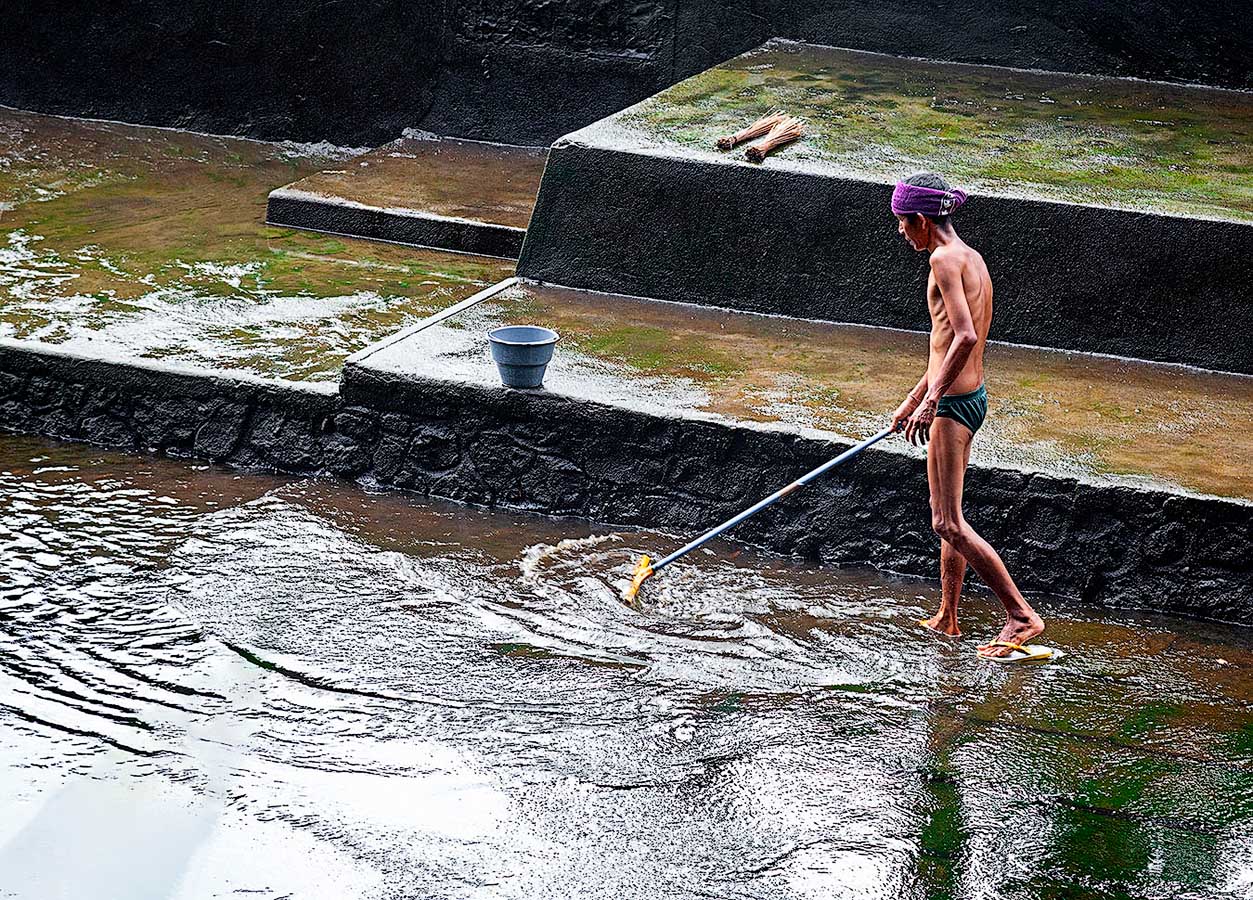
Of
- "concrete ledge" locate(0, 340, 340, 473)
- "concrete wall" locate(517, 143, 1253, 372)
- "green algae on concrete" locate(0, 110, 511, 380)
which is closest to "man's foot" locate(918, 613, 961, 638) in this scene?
"concrete wall" locate(517, 143, 1253, 372)

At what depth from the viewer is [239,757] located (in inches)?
152

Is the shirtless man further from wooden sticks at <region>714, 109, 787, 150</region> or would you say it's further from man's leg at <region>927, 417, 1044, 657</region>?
wooden sticks at <region>714, 109, 787, 150</region>

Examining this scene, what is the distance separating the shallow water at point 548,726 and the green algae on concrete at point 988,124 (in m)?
2.46

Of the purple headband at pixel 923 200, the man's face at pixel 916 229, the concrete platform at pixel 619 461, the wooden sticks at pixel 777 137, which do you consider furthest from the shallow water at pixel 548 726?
the wooden sticks at pixel 777 137

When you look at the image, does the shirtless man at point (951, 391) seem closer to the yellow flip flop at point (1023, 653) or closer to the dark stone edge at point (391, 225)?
the yellow flip flop at point (1023, 653)

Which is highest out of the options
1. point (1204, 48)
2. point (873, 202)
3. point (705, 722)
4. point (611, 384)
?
point (1204, 48)

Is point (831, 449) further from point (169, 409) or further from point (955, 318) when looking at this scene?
point (169, 409)

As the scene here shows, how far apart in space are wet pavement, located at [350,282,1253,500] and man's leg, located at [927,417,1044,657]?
1.83ft

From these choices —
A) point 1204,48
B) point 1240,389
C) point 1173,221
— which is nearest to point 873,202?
point 1173,221

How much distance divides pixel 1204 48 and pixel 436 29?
5.00 metres

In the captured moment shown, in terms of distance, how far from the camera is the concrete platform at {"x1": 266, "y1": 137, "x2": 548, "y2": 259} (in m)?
8.16

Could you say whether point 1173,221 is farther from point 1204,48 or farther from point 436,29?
point 436,29

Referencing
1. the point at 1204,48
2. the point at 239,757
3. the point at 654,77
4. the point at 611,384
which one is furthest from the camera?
the point at 654,77

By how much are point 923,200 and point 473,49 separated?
20.3ft
